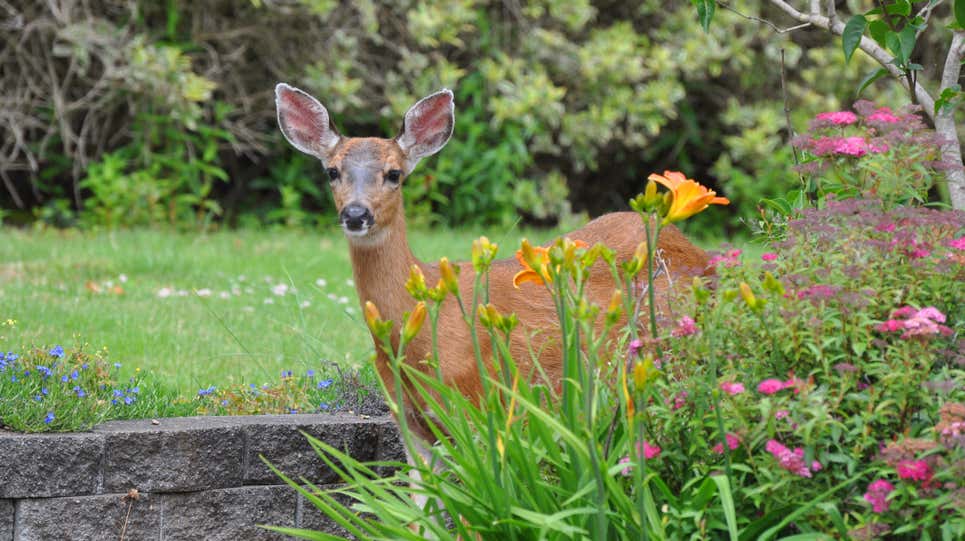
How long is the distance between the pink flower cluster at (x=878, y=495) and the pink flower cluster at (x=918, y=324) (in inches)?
12.7

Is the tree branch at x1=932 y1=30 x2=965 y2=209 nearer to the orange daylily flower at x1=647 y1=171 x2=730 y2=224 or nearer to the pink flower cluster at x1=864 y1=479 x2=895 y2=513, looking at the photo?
the orange daylily flower at x1=647 y1=171 x2=730 y2=224

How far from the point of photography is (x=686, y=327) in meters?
2.98

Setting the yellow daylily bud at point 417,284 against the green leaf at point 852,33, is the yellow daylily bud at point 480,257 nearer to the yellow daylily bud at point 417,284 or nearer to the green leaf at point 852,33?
the yellow daylily bud at point 417,284

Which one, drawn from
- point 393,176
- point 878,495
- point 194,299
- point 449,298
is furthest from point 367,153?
point 194,299

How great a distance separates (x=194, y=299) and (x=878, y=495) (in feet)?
16.8

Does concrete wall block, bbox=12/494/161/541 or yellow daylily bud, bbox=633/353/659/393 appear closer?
yellow daylily bud, bbox=633/353/659/393

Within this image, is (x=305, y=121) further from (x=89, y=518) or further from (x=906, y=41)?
(x=906, y=41)

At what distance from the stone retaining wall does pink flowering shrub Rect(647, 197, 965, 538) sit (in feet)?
4.67

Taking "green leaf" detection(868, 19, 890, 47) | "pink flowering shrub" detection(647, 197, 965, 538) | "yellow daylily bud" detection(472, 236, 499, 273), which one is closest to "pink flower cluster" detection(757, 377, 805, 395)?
"pink flowering shrub" detection(647, 197, 965, 538)

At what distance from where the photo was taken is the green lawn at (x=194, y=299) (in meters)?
5.62

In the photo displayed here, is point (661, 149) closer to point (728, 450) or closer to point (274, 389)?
point (274, 389)

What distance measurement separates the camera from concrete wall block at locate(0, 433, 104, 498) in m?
3.82

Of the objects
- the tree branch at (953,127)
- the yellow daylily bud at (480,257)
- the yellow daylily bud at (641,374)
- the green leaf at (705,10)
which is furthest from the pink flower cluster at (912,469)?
the green leaf at (705,10)

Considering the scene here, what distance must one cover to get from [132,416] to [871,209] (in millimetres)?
2364
